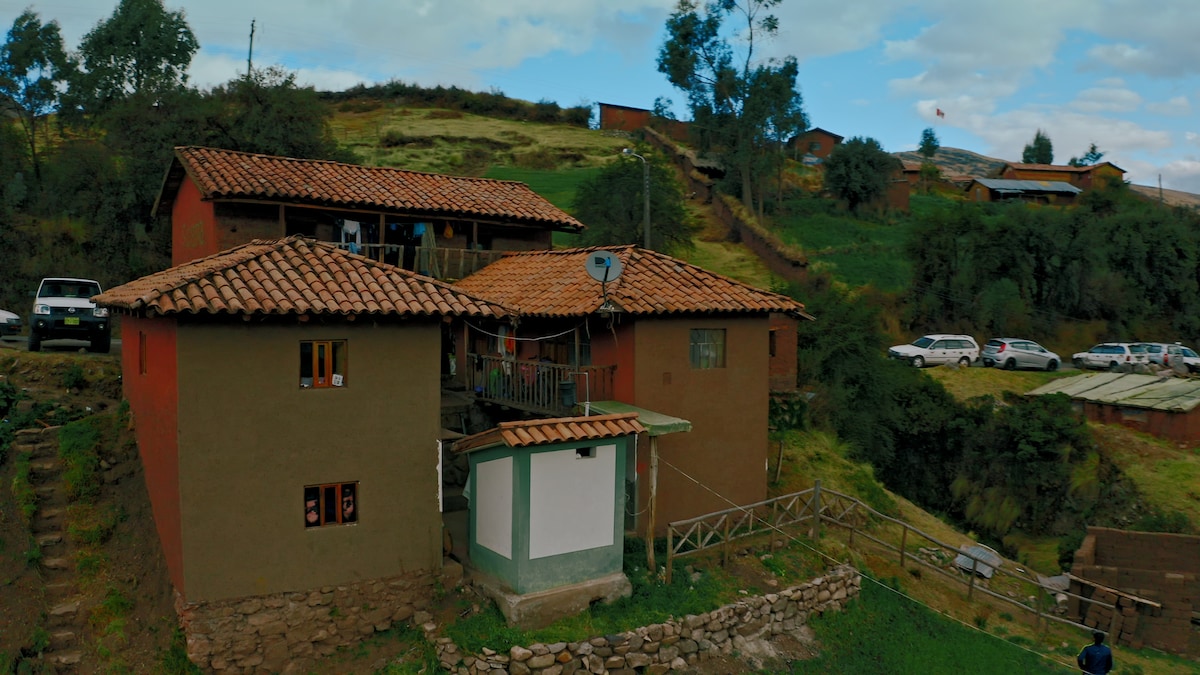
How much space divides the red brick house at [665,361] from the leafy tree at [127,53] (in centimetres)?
3833

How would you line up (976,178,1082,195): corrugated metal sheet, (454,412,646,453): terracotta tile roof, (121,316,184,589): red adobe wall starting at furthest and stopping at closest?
(976,178,1082,195): corrugated metal sheet < (454,412,646,453): terracotta tile roof < (121,316,184,589): red adobe wall

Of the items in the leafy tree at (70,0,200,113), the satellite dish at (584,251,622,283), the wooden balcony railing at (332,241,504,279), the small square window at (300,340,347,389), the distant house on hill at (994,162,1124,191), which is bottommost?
the small square window at (300,340,347,389)

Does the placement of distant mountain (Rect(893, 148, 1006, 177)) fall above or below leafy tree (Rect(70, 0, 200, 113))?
above

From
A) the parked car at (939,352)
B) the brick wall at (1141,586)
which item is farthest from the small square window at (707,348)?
the parked car at (939,352)

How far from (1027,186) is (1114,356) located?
3157 centimetres

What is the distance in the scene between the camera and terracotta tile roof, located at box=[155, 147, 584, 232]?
2047cm

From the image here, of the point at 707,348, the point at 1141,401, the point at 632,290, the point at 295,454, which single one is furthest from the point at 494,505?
the point at 1141,401

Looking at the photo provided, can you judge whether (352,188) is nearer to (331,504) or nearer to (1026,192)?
(331,504)

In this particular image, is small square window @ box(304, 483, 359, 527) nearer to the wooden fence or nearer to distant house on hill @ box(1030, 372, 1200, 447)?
the wooden fence

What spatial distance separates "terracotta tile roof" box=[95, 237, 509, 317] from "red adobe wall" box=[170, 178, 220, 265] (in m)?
4.68

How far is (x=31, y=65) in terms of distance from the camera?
4712 centimetres

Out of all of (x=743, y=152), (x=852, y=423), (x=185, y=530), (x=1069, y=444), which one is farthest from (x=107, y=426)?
(x=743, y=152)

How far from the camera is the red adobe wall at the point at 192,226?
20.6m

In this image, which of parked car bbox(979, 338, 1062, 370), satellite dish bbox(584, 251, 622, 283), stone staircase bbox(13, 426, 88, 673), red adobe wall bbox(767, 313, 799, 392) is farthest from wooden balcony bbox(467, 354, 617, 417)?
parked car bbox(979, 338, 1062, 370)
